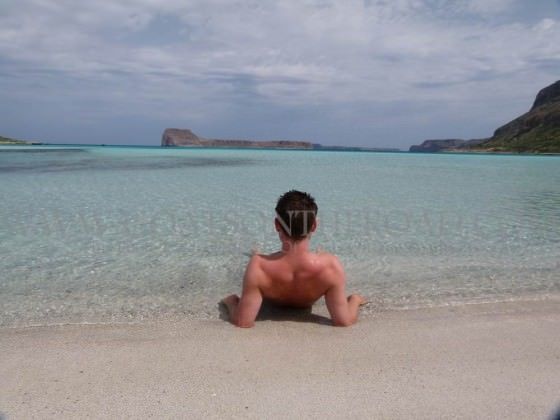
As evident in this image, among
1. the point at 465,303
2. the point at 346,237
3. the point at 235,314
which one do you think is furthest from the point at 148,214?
the point at 465,303

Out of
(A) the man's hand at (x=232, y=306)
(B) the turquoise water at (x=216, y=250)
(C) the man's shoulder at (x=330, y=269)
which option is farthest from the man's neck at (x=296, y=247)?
(B) the turquoise water at (x=216, y=250)

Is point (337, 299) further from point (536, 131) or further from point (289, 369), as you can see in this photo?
point (536, 131)

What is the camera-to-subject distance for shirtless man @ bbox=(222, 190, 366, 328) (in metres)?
4.05

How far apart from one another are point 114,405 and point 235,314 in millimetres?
1719

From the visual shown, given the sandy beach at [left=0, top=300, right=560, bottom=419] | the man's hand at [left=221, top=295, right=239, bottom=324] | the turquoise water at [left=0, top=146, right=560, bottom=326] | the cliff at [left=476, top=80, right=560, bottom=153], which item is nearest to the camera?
the sandy beach at [left=0, top=300, right=560, bottom=419]

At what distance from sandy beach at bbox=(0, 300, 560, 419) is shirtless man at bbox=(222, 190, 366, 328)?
0.63 feet

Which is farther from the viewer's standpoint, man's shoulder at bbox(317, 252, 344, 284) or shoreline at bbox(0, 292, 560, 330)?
shoreline at bbox(0, 292, 560, 330)

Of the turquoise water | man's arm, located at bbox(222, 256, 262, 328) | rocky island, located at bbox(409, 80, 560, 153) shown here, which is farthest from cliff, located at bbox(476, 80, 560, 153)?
man's arm, located at bbox(222, 256, 262, 328)

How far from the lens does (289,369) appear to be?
321 centimetres

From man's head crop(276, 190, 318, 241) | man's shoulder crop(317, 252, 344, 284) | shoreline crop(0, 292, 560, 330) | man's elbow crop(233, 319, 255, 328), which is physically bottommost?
shoreline crop(0, 292, 560, 330)

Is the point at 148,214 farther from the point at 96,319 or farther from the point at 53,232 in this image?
the point at 96,319

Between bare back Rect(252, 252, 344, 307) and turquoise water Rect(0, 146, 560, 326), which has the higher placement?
bare back Rect(252, 252, 344, 307)

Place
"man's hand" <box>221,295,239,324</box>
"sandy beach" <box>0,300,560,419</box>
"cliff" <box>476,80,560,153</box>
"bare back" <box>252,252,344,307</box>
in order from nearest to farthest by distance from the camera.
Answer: "sandy beach" <box>0,300,560,419</box>
"bare back" <box>252,252,344,307</box>
"man's hand" <box>221,295,239,324</box>
"cliff" <box>476,80,560,153</box>

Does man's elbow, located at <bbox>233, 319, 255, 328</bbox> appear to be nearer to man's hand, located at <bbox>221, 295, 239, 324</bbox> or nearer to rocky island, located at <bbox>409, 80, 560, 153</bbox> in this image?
man's hand, located at <bbox>221, 295, 239, 324</bbox>
